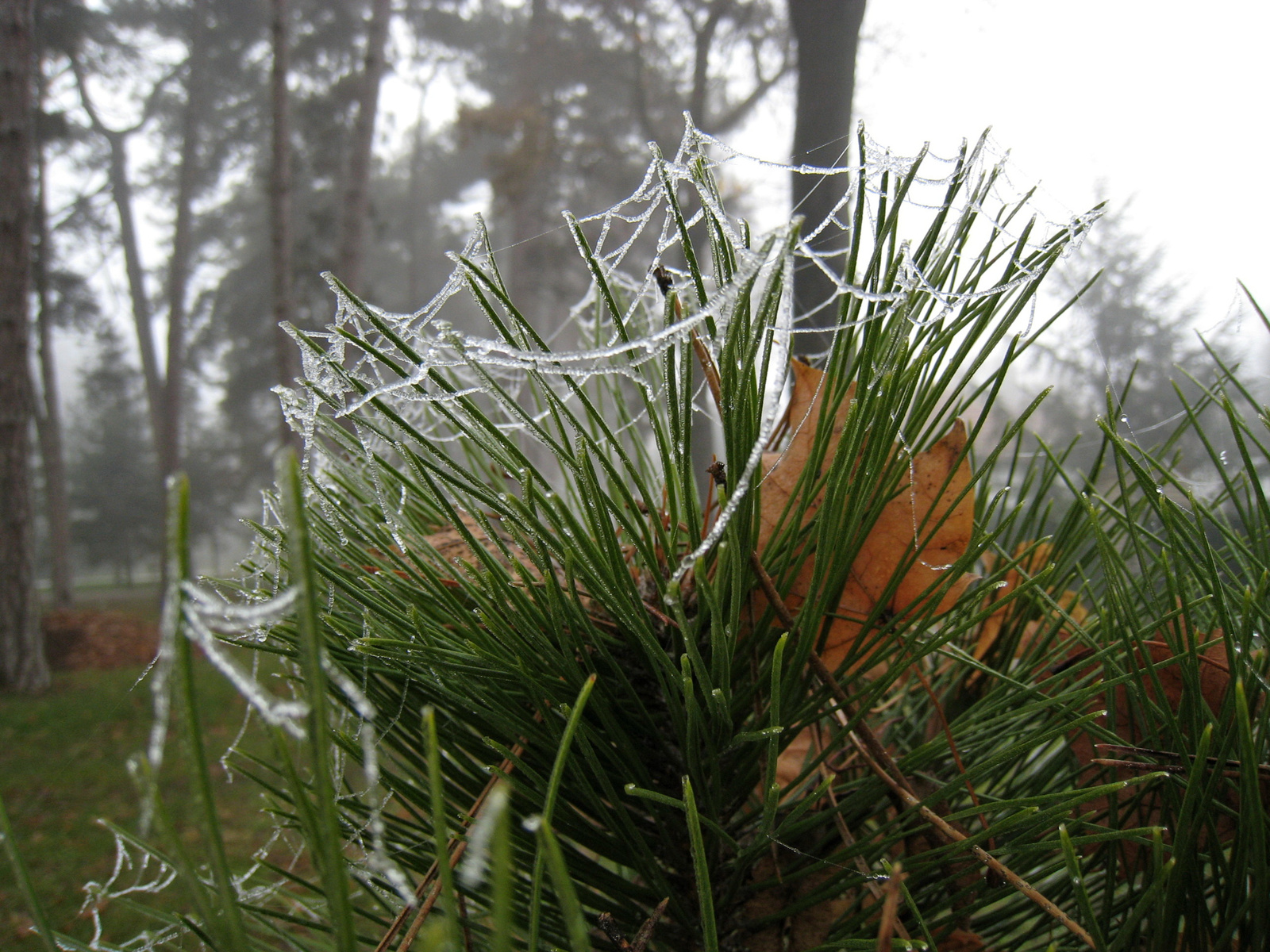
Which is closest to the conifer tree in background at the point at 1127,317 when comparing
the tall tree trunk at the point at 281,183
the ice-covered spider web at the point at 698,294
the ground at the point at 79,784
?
Answer: the ice-covered spider web at the point at 698,294

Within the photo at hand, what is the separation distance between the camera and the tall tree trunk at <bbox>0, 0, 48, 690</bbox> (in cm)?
406

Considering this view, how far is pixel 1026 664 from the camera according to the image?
0.49 m

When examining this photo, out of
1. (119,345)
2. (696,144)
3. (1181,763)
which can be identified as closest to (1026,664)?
(1181,763)

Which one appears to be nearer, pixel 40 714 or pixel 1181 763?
pixel 1181 763

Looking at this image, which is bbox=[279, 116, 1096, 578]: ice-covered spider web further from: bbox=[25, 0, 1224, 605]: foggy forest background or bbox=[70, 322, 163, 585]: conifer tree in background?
bbox=[70, 322, 163, 585]: conifer tree in background

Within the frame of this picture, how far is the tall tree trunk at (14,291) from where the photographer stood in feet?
13.3

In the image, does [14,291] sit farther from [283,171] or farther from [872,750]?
[872,750]

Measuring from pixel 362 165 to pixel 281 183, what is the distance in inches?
26.9

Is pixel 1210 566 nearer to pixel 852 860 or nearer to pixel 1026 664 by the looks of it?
pixel 1026 664

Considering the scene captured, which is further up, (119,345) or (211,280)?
(211,280)

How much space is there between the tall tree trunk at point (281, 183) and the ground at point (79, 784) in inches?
88.6

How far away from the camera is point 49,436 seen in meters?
8.78

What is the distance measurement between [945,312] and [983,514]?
0.24m

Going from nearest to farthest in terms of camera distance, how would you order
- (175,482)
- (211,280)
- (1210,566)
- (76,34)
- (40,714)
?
(175,482), (1210,566), (40,714), (76,34), (211,280)
